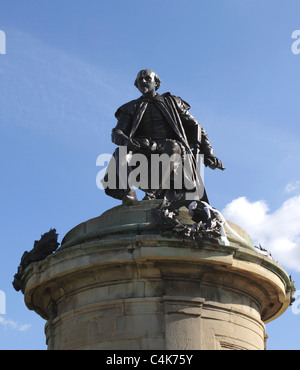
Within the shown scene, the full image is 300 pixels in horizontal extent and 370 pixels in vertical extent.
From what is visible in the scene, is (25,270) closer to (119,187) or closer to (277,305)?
(119,187)

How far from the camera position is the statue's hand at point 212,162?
17.9m

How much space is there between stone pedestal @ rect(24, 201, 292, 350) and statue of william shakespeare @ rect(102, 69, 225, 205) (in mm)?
1528

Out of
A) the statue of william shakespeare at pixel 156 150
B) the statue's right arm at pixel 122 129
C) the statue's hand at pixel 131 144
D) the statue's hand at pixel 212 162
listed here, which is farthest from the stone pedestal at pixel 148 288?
the statue's hand at pixel 212 162

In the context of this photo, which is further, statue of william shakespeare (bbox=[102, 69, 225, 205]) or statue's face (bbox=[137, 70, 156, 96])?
statue's face (bbox=[137, 70, 156, 96])

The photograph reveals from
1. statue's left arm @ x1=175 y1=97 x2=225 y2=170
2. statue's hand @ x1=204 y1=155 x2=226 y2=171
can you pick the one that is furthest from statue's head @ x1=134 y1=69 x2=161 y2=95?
statue's hand @ x1=204 y1=155 x2=226 y2=171

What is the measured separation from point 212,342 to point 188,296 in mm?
944

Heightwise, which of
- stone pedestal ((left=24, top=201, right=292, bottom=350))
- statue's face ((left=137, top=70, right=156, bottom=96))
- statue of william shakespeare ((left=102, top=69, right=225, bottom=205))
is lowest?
stone pedestal ((left=24, top=201, right=292, bottom=350))

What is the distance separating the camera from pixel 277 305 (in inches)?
635

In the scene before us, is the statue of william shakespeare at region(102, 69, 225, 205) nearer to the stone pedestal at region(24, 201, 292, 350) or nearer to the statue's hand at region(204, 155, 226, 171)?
the statue's hand at region(204, 155, 226, 171)

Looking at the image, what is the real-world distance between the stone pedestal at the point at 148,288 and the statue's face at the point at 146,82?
3.71m

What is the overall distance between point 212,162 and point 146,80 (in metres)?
2.47

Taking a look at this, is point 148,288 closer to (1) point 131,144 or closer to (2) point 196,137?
(1) point 131,144

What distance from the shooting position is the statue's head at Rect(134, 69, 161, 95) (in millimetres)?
17891
